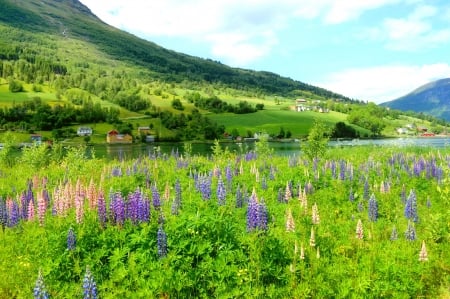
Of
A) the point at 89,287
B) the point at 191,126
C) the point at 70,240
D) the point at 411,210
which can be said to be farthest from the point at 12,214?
the point at 191,126

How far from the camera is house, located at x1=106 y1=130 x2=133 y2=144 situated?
5408 inches

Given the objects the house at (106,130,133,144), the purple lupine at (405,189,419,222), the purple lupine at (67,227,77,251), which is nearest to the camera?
the purple lupine at (67,227,77,251)

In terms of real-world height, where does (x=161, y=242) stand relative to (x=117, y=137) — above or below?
above

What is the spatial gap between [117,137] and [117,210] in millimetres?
135485

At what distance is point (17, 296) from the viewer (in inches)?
285

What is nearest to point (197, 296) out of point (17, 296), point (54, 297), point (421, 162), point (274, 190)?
point (54, 297)

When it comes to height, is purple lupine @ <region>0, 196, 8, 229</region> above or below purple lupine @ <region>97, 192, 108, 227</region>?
below

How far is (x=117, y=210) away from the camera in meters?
9.57

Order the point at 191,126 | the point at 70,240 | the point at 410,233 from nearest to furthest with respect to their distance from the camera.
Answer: the point at 70,240
the point at 410,233
the point at 191,126

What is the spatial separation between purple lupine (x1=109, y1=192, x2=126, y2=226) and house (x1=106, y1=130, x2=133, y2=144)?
13035cm

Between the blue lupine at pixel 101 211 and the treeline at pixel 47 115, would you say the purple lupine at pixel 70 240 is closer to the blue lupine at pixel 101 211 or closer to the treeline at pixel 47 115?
the blue lupine at pixel 101 211

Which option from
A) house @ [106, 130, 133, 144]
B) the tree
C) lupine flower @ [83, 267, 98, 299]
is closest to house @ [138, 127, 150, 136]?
house @ [106, 130, 133, 144]

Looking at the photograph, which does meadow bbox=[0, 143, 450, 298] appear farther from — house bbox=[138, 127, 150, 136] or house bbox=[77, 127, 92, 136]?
house bbox=[77, 127, 92, 136]

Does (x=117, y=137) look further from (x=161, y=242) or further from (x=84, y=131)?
(x=161, y=242)
